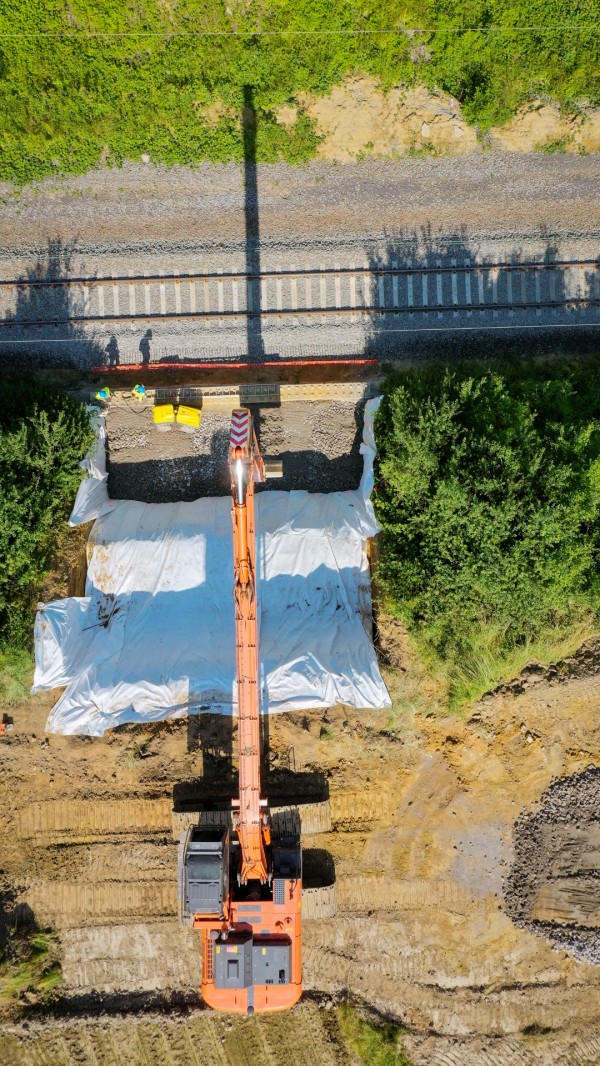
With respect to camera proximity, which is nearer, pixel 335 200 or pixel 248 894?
pixel 248 894

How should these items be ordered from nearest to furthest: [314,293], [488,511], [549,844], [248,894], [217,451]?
[488,511], [248,894], [549,844], [314,293], [217,451]

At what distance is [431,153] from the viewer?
19688 mm

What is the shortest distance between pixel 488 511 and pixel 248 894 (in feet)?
41.5

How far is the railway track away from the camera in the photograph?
19688mm

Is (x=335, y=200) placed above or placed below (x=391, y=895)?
above

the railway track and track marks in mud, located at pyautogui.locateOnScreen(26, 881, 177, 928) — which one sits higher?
the railway track

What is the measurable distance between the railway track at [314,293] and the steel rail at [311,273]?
31 millimetres

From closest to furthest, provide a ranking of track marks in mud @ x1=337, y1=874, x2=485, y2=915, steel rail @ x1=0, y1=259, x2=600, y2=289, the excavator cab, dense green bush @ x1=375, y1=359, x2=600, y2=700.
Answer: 1. dense green bush @ x1=375, y1=359, x2=600, y2=700
2. the excavator cab
3. track marks in mud @ x1=337, y1=874, x2=485, y2=915
4. steel rail @ x1=0, y1=259, x2=600, y2=289

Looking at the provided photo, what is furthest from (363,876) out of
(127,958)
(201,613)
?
(201,613)

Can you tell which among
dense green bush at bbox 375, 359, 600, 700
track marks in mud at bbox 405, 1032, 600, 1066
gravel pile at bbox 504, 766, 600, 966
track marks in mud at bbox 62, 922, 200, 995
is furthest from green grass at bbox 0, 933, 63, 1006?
dense green bush at bbox 375, 359, 600, 700

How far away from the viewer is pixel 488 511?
1616cm

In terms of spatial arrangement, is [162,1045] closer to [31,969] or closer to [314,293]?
[31,969]

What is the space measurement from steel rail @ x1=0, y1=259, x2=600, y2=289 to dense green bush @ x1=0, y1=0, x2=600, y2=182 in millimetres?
3567

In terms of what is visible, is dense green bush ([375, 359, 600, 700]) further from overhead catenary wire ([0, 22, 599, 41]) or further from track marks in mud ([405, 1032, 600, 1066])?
track marks in mud ([405, 1032, 600, 1066])
